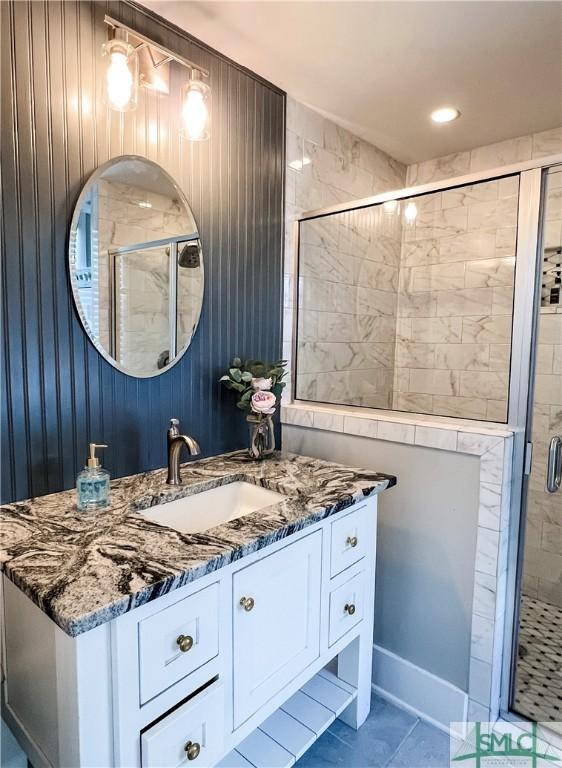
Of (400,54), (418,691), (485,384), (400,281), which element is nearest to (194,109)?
(400,54)

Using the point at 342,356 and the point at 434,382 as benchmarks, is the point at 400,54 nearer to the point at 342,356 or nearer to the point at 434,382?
the point at 342,356

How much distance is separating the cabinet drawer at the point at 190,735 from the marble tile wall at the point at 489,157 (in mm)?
2627

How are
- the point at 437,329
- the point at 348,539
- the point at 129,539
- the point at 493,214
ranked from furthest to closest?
the point at 437,329, the point at 493,214, the point at 348,539, the point at 129,539

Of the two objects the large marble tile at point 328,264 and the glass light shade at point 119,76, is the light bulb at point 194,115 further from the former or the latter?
the large marble tile at point 328,264

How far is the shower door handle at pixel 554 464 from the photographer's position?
152 centimetres

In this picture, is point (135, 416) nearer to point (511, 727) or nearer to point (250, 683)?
point (250, 683)

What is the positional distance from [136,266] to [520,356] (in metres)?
1.26

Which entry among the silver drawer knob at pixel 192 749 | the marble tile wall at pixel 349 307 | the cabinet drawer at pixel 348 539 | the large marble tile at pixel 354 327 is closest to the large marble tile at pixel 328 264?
the marble tile wall at pixel 349 307

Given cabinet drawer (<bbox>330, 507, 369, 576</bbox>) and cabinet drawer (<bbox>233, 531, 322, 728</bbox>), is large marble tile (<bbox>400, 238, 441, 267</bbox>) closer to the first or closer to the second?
cabinet drawer (<bbox>330, 507, 369, 576</bbox>)

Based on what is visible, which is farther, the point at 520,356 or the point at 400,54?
the point at 400,54

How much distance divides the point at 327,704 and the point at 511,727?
65 cm

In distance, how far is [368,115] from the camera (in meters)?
2.06

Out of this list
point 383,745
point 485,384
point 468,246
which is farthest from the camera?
point 468,246

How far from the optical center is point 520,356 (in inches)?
56.7
